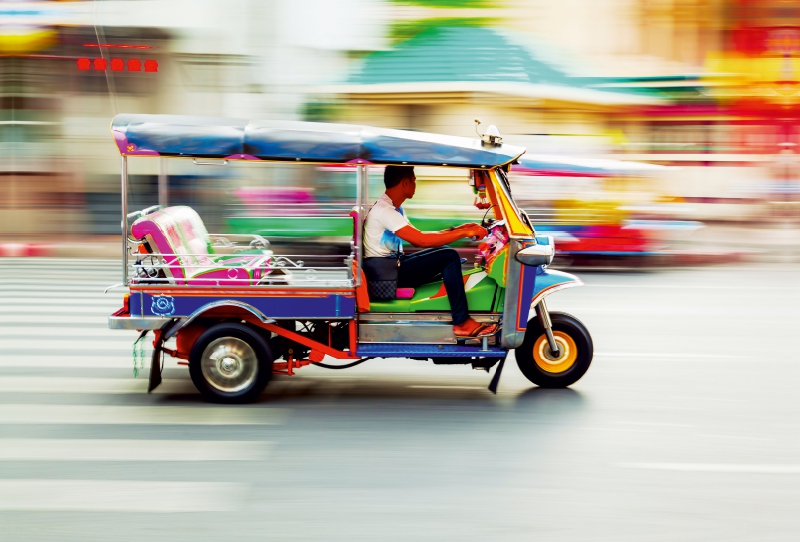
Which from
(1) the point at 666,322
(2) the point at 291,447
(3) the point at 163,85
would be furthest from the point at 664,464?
(3) the point at 163,85

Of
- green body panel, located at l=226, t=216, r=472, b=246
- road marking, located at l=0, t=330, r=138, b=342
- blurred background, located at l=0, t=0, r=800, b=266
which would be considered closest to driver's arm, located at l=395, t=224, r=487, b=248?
road marking, located at l=0, t=330, r=138, b=342

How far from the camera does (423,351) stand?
671cm

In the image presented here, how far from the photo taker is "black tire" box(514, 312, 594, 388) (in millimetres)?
7031

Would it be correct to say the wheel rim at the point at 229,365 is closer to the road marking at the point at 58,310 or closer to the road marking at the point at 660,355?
the road marking at the point at 660,355

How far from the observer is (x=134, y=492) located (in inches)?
190

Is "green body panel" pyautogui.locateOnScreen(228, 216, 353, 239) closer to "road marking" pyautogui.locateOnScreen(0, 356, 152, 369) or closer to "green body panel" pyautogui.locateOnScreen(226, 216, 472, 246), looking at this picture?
"green body panel" pyautogui.locateOnScreen(226, 216, 472, 246)

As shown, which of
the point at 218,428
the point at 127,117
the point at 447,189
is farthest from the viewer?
the point at 447,189

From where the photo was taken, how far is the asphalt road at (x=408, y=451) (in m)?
4.50

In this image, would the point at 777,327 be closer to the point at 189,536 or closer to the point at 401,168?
the point at 401,168

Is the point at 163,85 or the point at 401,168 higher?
the point at 163,85

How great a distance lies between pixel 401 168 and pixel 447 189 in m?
7.00

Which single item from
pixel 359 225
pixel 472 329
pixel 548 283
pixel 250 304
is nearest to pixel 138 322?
pixel 250 304

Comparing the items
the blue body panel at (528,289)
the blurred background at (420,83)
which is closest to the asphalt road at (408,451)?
the blue body panel at (528,289)

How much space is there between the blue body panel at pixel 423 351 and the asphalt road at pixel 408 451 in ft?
1.18
